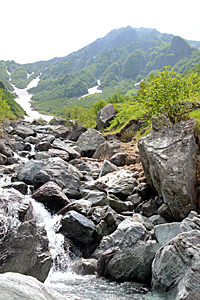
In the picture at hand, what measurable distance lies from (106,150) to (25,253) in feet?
69.0

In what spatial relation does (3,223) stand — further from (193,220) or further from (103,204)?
(193,220)

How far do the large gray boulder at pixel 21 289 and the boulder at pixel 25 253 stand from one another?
11.7 feet

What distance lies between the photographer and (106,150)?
2845 cm

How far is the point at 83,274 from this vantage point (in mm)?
9695

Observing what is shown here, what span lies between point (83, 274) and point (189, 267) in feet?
16.1

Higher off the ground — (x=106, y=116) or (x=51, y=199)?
(x=106, y=116)

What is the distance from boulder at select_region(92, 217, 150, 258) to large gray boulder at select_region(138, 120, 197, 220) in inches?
95.4

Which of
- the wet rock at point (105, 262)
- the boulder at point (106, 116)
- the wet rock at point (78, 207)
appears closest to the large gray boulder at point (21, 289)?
the wet rock at point (105, 262)

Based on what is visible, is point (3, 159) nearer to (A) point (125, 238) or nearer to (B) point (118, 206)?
(B) point (118, 206)

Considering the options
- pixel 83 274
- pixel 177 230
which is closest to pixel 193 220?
pixel 177 230

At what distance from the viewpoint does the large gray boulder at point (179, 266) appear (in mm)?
6323

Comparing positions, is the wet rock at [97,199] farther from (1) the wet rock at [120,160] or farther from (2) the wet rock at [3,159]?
(2) the wet rock at [3,159]


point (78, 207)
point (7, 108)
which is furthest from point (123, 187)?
point (7, 108)

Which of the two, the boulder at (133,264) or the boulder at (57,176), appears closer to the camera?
the boulder at (133,264)
